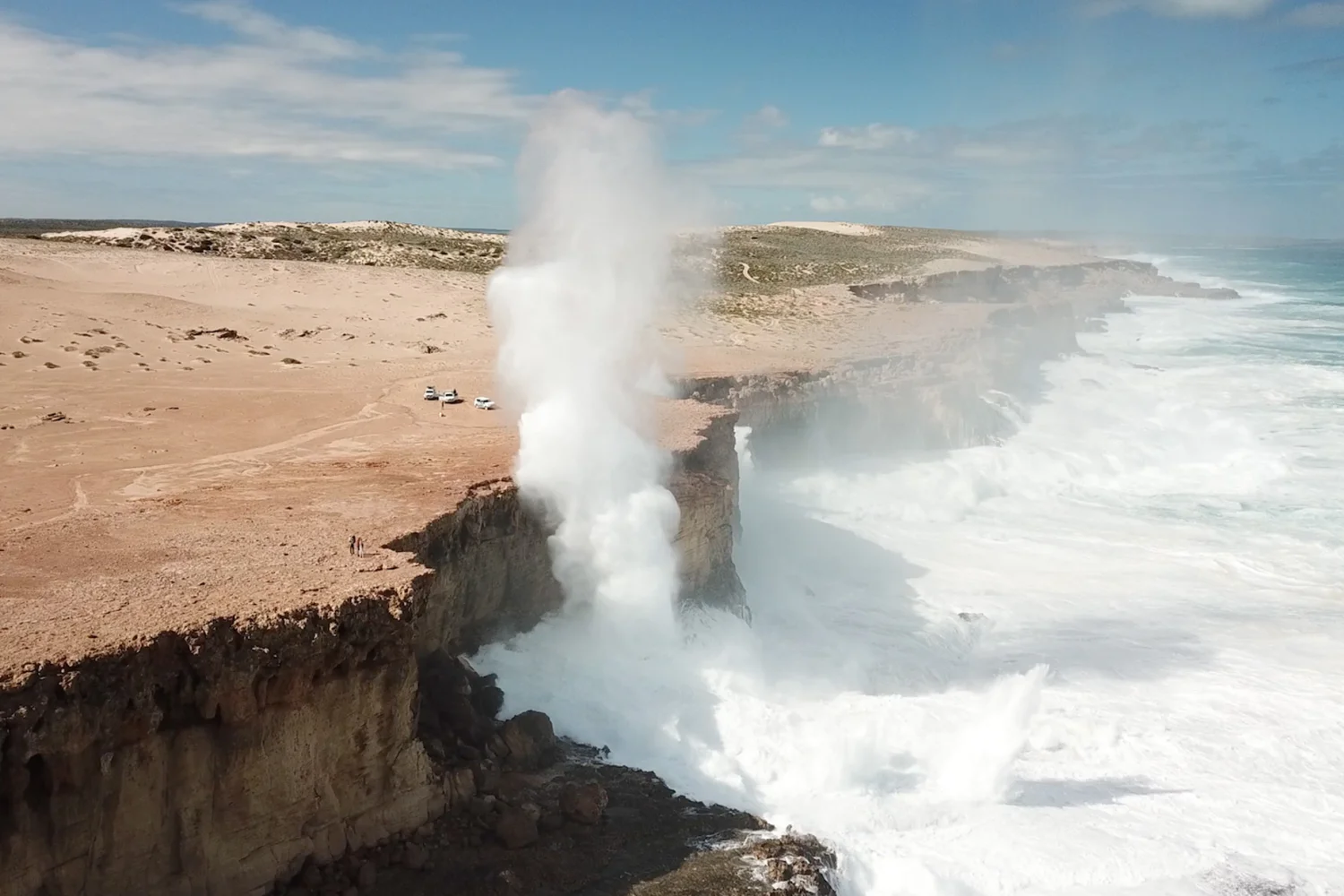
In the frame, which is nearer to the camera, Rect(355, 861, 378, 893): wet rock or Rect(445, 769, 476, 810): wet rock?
Rect(355, 861, 378, 893): wet rock

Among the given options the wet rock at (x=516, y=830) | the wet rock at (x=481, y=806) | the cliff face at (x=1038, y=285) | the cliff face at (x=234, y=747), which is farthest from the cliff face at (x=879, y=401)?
the wet rock at (x=516, y=830)

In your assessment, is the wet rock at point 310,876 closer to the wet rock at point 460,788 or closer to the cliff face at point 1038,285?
the wet rock at point 460,788

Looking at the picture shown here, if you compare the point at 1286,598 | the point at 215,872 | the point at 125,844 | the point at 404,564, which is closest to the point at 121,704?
the point at 125,844

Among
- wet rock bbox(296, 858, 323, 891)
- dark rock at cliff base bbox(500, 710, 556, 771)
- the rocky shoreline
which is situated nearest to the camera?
the rocky shoreline

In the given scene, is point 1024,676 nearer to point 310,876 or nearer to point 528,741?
point 528,741

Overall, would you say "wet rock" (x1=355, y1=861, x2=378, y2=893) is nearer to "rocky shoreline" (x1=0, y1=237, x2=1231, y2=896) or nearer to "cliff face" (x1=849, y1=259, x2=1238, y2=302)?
"rocky shoreline" (x1=0, y1=237, x2=1231, y2=896)

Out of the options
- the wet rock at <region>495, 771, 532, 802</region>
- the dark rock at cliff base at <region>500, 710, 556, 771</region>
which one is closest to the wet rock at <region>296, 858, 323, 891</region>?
the wet rock at <region>495, 771, 532, 802</region>

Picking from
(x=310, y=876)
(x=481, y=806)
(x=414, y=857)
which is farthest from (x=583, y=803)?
(x=310, y=876)
